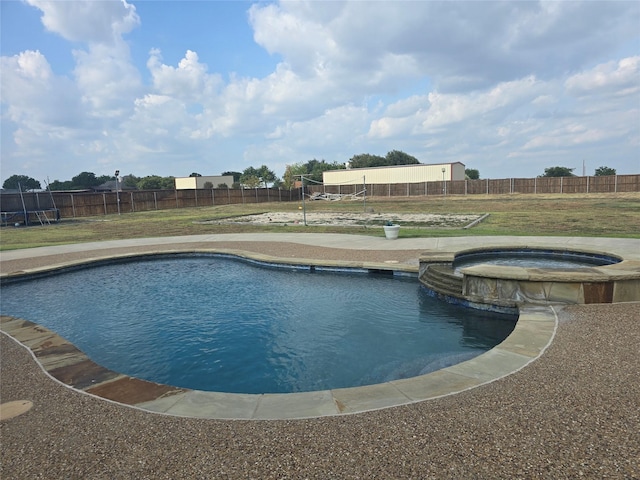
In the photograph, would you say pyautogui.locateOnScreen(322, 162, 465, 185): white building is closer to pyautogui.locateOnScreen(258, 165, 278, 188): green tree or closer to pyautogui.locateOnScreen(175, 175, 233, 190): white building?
pyautogui.locateOnScreen(175, 175, 233, 190): white building

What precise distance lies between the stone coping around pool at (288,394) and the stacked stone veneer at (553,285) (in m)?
1.98

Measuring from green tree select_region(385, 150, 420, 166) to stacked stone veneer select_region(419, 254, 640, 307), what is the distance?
8762 centimetres

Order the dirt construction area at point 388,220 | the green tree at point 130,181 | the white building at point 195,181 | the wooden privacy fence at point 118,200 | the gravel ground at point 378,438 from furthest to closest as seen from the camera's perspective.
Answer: the green tree at point 130,181 → the white building at point 195,181 → the wooden privacy fence at point 118,200 → the dirt construction area at point 388,220 → the gravel ground at point 378,438

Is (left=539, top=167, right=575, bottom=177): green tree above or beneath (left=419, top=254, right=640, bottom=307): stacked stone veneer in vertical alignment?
above

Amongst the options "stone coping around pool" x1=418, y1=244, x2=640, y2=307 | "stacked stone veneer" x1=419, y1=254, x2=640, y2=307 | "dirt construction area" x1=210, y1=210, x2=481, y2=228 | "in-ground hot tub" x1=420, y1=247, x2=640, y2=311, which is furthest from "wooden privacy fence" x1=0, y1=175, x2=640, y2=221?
"stacked stone veneer" x1=419, y1=254, x2=640, y2=307

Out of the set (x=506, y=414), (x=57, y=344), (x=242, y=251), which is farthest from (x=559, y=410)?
(x=242, y=251)

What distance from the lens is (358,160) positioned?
9562 cm

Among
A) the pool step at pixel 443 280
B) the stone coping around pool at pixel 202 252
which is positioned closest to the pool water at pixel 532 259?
the pool step at pixel 443 280

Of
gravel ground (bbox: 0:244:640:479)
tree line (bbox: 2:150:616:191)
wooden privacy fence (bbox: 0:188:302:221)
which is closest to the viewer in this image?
gravel ground (bbox: 0:244:640:479)

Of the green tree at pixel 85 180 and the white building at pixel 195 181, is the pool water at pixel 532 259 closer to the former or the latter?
the white building at pixel 195 181

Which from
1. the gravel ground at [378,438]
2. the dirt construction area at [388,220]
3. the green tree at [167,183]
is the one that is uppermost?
the green tree at [167,183]

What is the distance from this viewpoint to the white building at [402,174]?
189 ft

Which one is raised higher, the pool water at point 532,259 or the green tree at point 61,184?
the green tree at point 61,184

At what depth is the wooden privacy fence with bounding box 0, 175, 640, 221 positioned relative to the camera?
3358 cm
